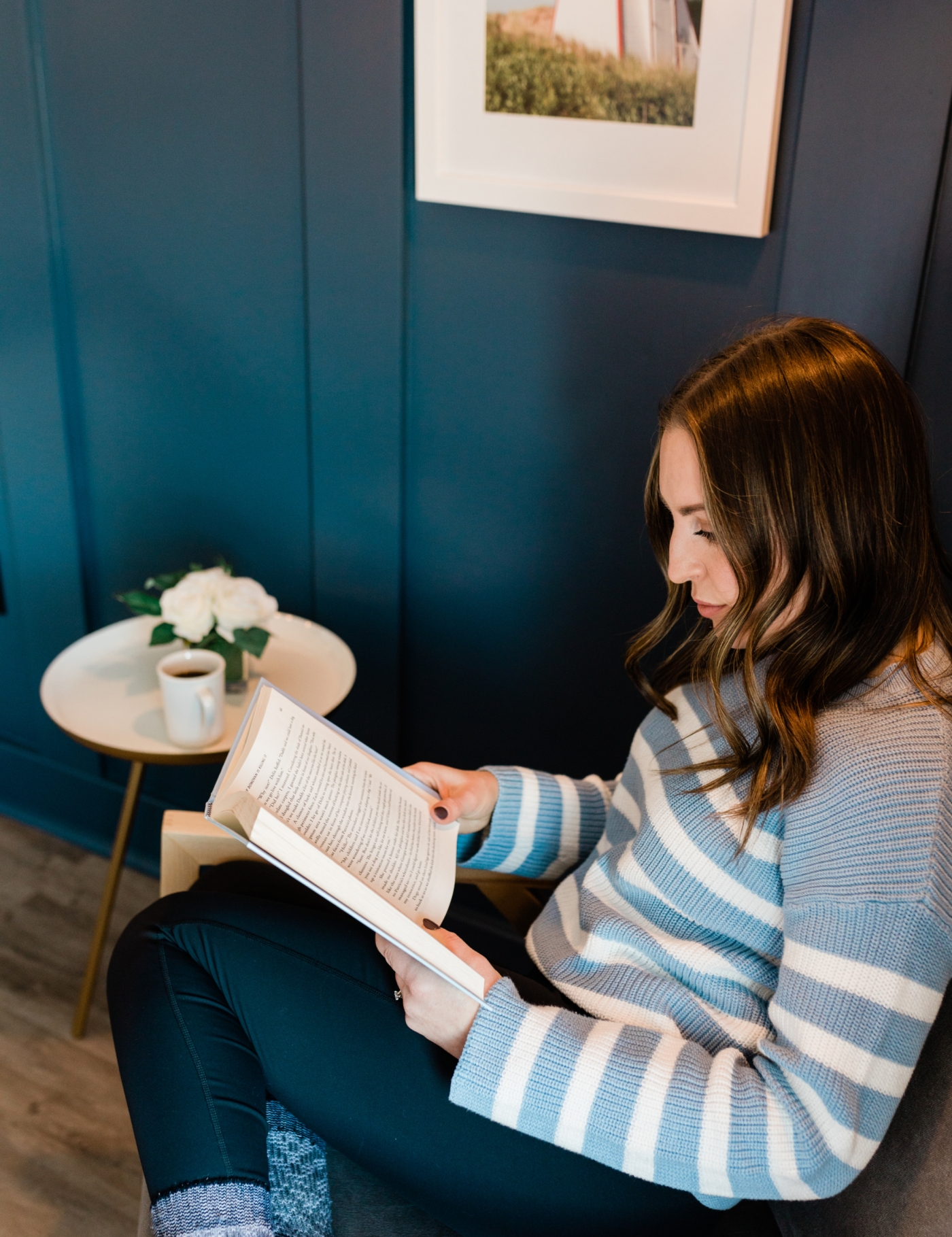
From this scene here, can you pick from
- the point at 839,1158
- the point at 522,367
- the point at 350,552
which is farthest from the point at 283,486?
the point at 839,1158

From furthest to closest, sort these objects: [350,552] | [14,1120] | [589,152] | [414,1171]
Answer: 1. [350,552]
2. [14,1120]
3. [589,152]
4. [414,1171]

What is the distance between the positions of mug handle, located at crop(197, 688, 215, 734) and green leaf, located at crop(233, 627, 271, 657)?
0.35 feet

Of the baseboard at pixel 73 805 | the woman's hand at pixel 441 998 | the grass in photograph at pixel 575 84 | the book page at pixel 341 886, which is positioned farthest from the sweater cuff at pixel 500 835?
the baseboard at pixel 73 805

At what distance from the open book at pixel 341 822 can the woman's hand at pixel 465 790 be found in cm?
5

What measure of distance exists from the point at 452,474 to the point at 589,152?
1.68 feet

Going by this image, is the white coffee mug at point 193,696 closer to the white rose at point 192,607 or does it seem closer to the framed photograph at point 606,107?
the white rose at point 192,607

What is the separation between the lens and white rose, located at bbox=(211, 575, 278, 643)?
1.55m

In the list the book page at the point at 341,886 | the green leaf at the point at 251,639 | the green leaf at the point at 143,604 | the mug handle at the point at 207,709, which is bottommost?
the mug handle at the point at 207,709

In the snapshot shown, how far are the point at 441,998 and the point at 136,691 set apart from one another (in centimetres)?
87

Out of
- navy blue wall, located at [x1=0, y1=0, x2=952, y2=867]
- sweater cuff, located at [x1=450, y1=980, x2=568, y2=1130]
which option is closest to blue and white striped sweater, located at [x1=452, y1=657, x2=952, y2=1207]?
sweater cuff, located at [x1=450, y1=980, x2=568, y2=1130]

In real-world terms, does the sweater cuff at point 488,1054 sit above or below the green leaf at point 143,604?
below

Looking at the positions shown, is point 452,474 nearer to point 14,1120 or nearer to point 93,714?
point 93,714

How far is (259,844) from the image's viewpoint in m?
0.87

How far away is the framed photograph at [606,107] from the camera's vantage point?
1279 millimetres
